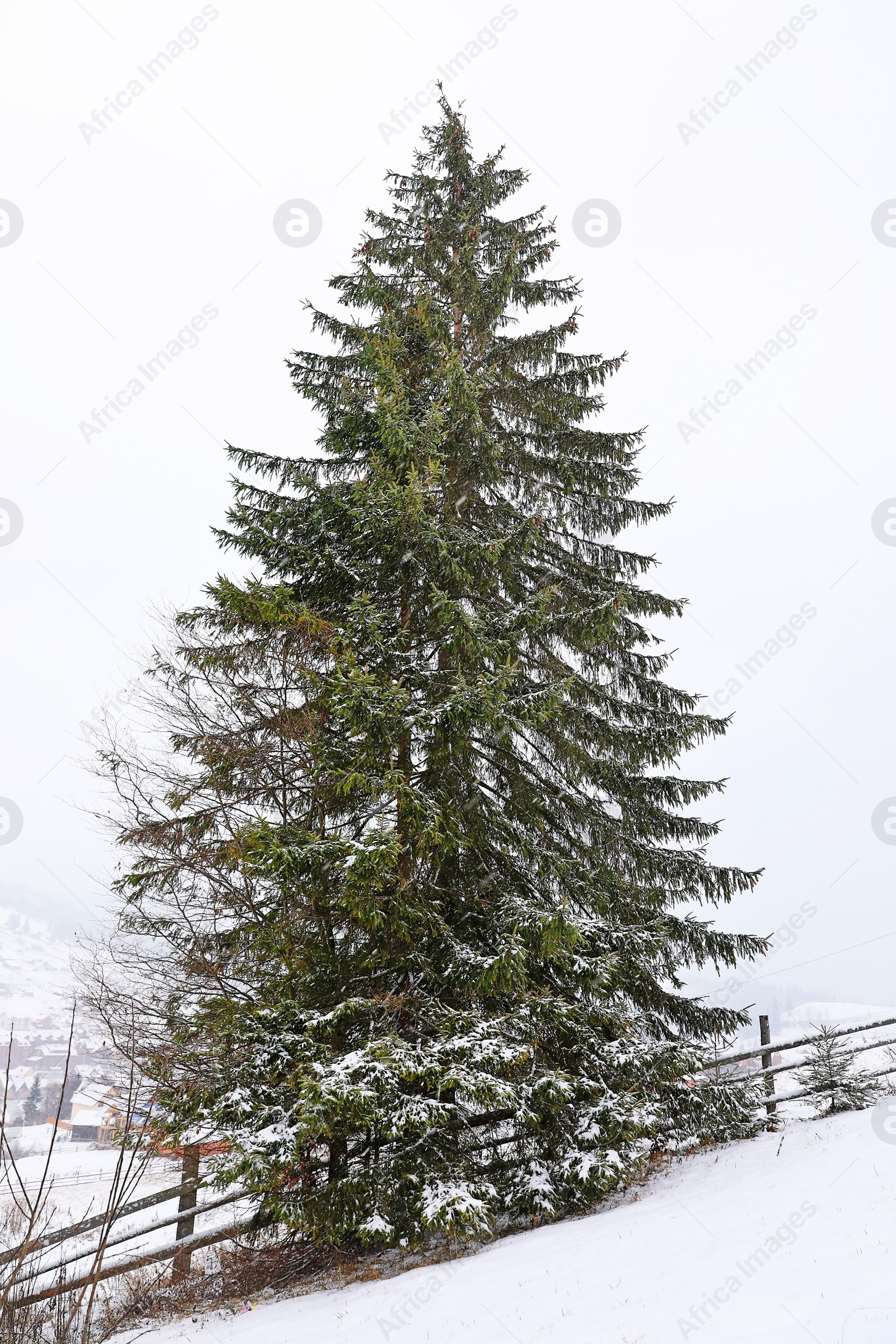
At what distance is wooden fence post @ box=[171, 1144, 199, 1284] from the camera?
7402 millimetres

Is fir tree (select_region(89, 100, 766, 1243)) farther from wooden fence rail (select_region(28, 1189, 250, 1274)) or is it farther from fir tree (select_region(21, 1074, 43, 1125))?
fir tree (select_region(21, 1074, 43, 1125))

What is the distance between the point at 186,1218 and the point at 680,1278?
5584 millimetres

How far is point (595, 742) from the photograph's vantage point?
8.42 m

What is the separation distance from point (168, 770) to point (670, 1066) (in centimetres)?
703

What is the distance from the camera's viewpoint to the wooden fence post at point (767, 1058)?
859 centimetres

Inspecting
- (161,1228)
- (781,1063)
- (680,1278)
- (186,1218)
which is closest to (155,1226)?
(161,1228)

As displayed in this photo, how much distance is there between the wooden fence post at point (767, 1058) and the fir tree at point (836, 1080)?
0.42 metres

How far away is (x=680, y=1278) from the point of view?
15.3 ft

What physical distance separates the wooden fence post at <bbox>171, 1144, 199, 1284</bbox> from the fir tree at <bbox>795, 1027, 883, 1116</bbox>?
271 inches

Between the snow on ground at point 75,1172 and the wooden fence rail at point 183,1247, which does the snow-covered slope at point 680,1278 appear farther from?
the snow on ground at point 75,1172

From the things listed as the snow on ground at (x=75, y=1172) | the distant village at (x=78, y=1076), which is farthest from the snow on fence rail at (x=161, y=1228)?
the snow on ground at (x=75, y=1172)

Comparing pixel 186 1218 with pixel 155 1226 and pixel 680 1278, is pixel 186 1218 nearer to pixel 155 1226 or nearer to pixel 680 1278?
pixel 155 1226

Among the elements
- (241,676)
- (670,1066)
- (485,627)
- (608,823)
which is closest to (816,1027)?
(670,1066)

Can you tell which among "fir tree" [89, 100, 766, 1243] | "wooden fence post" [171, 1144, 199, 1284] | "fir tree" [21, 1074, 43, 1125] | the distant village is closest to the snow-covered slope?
"fir tree" [89, 100, 766, 1243]
